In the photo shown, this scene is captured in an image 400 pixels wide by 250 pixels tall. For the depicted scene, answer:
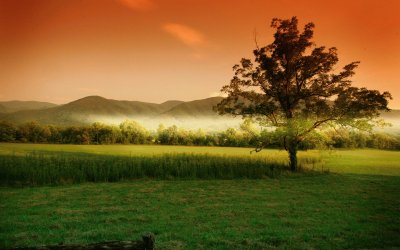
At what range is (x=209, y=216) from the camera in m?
11.9

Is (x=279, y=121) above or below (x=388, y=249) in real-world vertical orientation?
above

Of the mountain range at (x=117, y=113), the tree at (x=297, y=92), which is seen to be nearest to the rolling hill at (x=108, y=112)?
the mountain range at (x=117, y=113)

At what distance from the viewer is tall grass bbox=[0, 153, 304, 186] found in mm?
20516

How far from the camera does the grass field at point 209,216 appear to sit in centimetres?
905

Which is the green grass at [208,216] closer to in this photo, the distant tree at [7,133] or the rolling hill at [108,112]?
the distant tree at [7,133]

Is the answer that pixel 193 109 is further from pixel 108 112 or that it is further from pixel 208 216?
pixel 208 216

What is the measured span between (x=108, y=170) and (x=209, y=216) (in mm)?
12802

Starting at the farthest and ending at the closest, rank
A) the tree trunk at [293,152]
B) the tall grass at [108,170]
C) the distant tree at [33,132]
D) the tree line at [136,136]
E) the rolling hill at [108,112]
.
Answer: the rolling hill at [108,112] < the tree line at [136,136] < the distant tree at [33,132] < the tree trunk at [293,152] < the tall grass at [108,170]

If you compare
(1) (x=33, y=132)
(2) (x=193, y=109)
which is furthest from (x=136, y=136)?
(2) (x=193, y=109)

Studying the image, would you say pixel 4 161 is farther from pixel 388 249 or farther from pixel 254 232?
pixel 388 249

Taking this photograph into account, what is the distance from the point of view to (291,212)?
12.8 metres

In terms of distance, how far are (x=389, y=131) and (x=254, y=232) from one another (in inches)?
3568

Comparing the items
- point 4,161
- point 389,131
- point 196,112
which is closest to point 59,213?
point 4,161

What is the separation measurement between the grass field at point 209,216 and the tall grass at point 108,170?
1.82 meters
